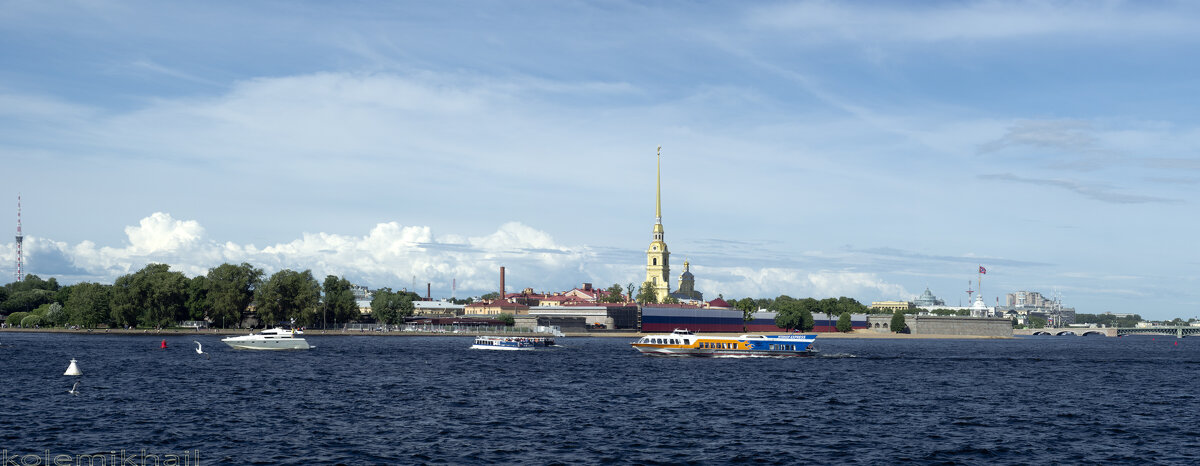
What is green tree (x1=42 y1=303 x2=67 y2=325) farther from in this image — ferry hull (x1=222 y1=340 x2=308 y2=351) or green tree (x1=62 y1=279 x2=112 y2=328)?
ferry hull (x1=222 y1=340 x2=308 y2=351)

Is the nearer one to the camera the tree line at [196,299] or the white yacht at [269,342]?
the white yacht at [269,342]

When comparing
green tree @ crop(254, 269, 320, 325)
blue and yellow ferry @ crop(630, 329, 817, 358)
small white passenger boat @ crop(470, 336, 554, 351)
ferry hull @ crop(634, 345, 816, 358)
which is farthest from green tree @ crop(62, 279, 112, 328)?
ferry hull @ crop(634, 345, 816, 358)

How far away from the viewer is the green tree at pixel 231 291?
603 feet

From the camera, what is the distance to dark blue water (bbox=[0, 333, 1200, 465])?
41.8 m

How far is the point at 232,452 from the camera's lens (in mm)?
40000

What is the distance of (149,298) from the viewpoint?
18125 cm

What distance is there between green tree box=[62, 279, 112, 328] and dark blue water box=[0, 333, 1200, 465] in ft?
318

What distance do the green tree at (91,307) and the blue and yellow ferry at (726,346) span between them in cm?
11372

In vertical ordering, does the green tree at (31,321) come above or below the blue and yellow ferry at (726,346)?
above

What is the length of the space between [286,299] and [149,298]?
78.2 feet

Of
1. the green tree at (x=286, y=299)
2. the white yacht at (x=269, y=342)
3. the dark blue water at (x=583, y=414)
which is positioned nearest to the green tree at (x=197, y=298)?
the green tree at (x=286, y=299)

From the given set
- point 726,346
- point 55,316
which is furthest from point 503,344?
point 55,316

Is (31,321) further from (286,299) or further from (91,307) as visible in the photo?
(286,299)

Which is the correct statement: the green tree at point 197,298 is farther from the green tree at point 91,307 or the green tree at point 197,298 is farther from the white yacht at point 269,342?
the white yacht at point 269,342
